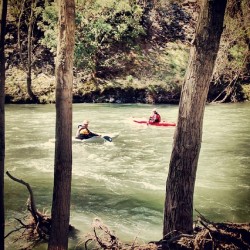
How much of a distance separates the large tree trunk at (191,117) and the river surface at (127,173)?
8.44 ft

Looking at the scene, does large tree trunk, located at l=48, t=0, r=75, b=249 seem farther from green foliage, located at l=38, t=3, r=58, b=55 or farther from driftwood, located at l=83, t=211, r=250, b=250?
green foliage, located at l=38, t=3, r=58, b=55

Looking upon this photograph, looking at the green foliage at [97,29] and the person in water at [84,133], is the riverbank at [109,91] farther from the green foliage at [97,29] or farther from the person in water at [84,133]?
the person in water at [84,133]

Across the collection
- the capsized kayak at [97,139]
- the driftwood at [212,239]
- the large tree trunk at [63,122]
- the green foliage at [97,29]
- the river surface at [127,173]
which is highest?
the green foliage at [97,29]

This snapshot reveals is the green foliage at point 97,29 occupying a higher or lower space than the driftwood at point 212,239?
higher

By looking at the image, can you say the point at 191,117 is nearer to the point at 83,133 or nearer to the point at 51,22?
the point at 83,133

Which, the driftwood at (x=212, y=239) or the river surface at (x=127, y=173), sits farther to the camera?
the river surface at (x=127, y=173)

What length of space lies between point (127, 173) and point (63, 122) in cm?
693

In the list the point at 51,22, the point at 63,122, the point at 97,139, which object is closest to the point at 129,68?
the point at 51,22

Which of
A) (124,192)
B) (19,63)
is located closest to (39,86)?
(19,63)

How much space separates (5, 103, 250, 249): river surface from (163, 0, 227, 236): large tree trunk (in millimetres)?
2573

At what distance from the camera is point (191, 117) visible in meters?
4.80

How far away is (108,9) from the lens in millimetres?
28125

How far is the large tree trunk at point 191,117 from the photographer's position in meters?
4.56

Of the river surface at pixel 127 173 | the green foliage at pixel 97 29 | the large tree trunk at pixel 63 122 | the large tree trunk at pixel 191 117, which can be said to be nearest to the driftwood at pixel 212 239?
the large tree trunk at pixel 191 117
